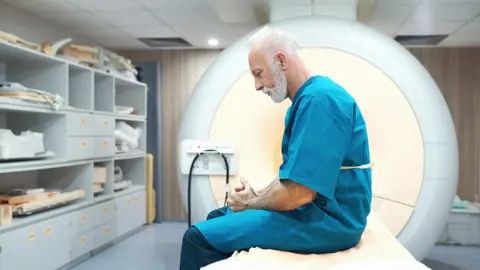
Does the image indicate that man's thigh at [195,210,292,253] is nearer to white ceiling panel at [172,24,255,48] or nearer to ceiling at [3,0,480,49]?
ceiling at [3,0,480,49]

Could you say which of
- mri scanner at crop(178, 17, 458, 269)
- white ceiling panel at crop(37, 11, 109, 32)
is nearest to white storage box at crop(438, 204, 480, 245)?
mri scanner at crop(178, 17, 458, 269)

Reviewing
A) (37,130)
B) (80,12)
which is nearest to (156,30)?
(80,12)

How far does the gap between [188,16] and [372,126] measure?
211 cm

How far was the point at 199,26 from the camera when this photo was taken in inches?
164

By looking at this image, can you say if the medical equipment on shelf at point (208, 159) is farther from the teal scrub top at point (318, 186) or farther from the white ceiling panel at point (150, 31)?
the white ceiling panel at point (150, 31)

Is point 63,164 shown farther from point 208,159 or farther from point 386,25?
point 386,25

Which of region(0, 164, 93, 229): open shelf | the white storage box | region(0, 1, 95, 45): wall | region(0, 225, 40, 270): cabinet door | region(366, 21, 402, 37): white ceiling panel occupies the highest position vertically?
region(366, 21, 402, 37): white ceiling panel

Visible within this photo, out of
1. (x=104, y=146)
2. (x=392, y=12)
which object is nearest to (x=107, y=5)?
(x=104, y=146)

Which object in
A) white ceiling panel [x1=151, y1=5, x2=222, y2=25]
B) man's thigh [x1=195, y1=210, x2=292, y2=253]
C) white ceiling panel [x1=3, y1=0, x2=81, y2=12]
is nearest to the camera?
man's thigh [x1=195, y1=210, x2=292, y2=253]

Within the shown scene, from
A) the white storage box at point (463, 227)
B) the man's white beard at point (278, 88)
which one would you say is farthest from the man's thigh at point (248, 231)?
the white storage box at point (463, 227)

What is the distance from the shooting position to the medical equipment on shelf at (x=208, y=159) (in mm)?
2266

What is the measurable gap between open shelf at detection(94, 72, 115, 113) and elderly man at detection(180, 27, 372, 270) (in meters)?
2.88

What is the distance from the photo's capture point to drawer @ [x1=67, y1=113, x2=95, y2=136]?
331 cm

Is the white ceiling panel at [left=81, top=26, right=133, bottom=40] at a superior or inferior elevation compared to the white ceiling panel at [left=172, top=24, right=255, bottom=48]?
superior
